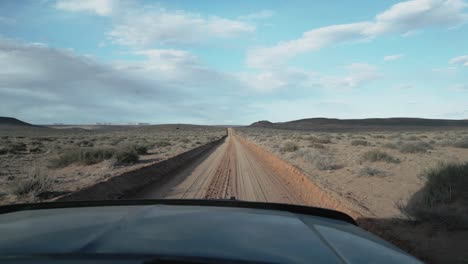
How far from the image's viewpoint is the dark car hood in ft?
6.68

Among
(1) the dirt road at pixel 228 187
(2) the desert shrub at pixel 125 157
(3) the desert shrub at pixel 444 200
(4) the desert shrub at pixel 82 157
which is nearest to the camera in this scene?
(3) the desert shrub at pixel 444 200

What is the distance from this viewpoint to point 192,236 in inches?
93.2

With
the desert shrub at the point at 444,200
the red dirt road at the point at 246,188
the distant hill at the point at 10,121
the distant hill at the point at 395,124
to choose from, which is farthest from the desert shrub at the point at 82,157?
the distant hill at the point at 10,121

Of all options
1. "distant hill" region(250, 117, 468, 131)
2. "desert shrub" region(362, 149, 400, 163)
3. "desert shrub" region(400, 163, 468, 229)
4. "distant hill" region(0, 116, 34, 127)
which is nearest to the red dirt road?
"desert shrub" region(400, 163, 468, 229)

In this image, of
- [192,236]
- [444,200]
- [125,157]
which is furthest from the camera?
[125,157]

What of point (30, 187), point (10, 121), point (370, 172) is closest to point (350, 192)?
point (370, 172)

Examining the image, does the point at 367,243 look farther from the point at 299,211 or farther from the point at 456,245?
the point at 456,245

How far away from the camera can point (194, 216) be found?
3.01 metres

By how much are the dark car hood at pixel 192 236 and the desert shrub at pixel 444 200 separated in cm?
603

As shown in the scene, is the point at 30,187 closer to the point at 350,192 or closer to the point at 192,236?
the point at 350,192

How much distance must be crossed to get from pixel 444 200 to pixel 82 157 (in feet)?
60.5

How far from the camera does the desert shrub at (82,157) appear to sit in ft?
68.4

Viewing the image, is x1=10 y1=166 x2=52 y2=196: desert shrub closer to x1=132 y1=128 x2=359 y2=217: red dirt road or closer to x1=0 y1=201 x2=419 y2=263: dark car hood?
x1=132 y1=128 x2=359 y2=217: red dirt road

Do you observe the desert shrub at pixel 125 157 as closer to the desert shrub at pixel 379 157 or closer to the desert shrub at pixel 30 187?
the desert shrub at pixel 30 187
